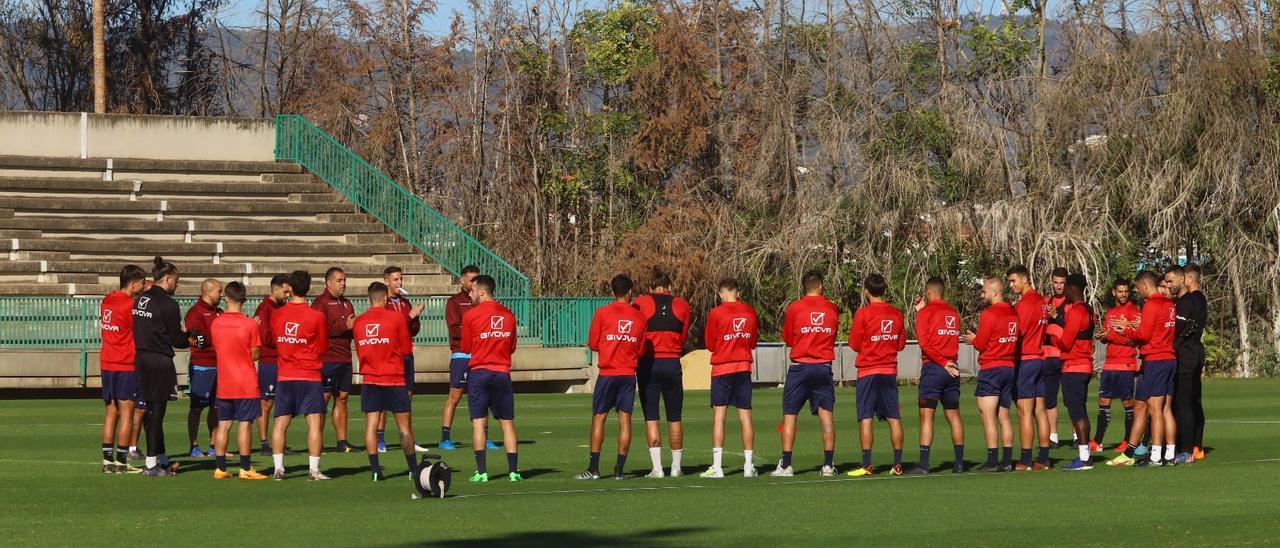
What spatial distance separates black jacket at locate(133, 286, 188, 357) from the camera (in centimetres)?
1652

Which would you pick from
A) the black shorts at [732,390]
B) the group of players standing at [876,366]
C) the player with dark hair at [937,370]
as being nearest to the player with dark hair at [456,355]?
the group of players standing at [876,366]

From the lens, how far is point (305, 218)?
129 feet

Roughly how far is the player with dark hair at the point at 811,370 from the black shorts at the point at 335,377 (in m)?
5.09

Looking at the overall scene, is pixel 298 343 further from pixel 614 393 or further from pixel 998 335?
pixel 998 335

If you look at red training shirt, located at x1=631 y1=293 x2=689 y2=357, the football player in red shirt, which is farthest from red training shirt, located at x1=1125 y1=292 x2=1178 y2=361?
red training shirt, located at x1=631 y1=293 x2=689 y2=357

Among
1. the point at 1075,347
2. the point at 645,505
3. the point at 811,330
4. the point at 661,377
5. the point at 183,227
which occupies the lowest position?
the point at 645,505

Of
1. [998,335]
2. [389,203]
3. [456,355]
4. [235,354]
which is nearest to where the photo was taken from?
[235,354]

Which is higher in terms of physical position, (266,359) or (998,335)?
(998,335)

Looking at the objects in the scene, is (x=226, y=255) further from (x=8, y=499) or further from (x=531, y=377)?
(x=8, y=499)

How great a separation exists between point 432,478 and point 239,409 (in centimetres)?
279

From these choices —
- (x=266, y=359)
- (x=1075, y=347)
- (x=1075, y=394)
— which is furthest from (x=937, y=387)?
(x=266, y=359)

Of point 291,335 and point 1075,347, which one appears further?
point 1075,347

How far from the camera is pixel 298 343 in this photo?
1570 centimetres

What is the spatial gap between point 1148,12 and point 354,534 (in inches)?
1236
